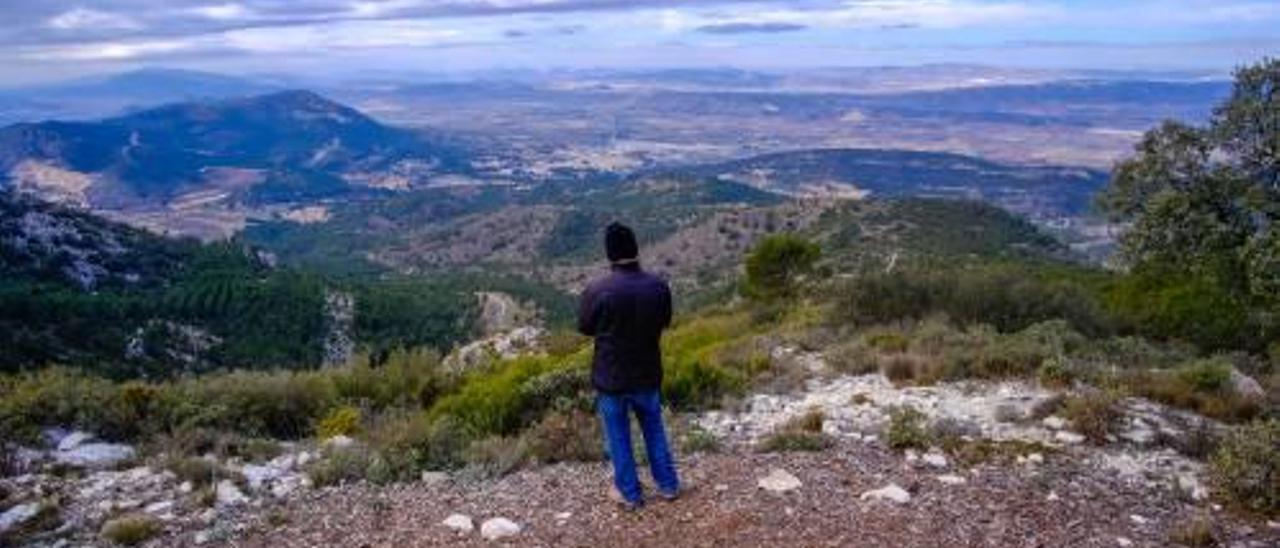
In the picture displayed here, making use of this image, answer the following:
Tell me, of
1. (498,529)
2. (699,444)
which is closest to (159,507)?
(498,529)

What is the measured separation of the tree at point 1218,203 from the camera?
20578mm

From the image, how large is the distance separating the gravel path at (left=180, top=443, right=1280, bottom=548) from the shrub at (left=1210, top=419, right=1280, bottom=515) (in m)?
0.25

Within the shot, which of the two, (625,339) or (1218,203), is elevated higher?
(625,339)

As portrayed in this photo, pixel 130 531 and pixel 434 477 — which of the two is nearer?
pixel 130 531

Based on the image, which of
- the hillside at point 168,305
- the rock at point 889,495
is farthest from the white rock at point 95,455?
the hillside at point 168,305

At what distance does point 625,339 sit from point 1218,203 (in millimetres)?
17277

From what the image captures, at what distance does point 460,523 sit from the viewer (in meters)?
8.39

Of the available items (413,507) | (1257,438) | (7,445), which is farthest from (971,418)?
(7,445)

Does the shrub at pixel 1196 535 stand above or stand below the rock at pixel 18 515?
above

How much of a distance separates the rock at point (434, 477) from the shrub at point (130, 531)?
217 cm

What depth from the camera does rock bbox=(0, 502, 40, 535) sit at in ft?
29.2

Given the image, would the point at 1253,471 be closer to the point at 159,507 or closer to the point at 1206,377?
the point at 1206,377

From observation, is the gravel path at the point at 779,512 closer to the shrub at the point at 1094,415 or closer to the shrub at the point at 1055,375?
the shrub at the point at 1094,415

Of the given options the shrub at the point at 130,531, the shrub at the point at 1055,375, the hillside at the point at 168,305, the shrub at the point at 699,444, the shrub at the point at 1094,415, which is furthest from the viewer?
the hillside at the point at 168,305
